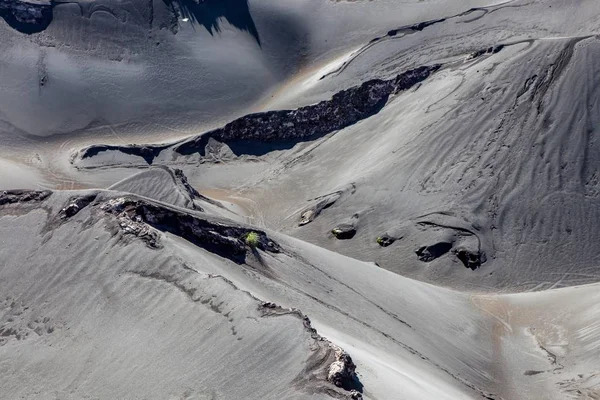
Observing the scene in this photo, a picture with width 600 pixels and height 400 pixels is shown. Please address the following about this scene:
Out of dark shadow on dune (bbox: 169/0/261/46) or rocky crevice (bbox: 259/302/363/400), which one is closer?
rocky crevice (bbox: 259/302/363/400)

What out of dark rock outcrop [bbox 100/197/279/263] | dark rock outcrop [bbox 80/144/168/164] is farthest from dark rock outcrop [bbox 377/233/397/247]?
dark rock outcrop [bbox 80/144/168/164]

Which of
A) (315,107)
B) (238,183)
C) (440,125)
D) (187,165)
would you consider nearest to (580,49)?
(440,125)

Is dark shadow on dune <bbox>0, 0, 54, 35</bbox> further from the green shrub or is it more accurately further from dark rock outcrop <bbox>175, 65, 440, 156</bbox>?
the green shrub

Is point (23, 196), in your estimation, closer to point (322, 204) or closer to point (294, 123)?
point (322, 204)

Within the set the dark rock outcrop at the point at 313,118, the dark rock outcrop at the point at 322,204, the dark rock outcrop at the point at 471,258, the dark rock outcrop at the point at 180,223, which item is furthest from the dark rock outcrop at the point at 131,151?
the dark rock outcrop at the point at 180,223

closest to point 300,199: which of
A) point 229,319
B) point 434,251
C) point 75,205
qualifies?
point 434,251

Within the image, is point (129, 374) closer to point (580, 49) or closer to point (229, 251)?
point (229, 251)

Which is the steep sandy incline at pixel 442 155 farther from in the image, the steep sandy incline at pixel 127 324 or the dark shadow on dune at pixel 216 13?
the steep sandy incline at pixel 127 324
